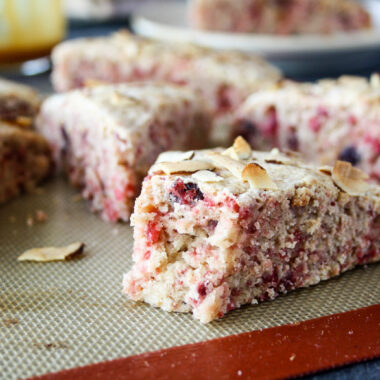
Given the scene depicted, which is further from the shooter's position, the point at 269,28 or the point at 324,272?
the point at 269,28

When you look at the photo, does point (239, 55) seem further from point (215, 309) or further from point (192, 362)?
point (192, 362)

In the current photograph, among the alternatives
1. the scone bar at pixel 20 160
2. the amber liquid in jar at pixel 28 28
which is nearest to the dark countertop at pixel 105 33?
the amber liquid in jar at pixel 28 28

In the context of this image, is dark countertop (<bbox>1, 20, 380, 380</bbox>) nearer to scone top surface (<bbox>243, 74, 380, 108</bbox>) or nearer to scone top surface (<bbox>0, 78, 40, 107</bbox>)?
scone top surface (<bbox>0, 78, 40, 107</bbox>)

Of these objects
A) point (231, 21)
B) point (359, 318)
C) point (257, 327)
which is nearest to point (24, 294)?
point (257, 327)

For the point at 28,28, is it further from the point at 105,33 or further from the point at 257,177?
the point at 257,177

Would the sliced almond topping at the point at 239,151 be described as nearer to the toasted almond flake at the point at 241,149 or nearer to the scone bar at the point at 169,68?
the toasted almond flake at the point at 241,149

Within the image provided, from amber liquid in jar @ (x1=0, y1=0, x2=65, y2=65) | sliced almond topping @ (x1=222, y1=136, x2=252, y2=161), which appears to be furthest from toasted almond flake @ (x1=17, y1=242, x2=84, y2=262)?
amber liquid in jar @ (x1=0, y1=0, x2=65, y2=65)

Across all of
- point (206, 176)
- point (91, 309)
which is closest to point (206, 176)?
point (206, 176)
